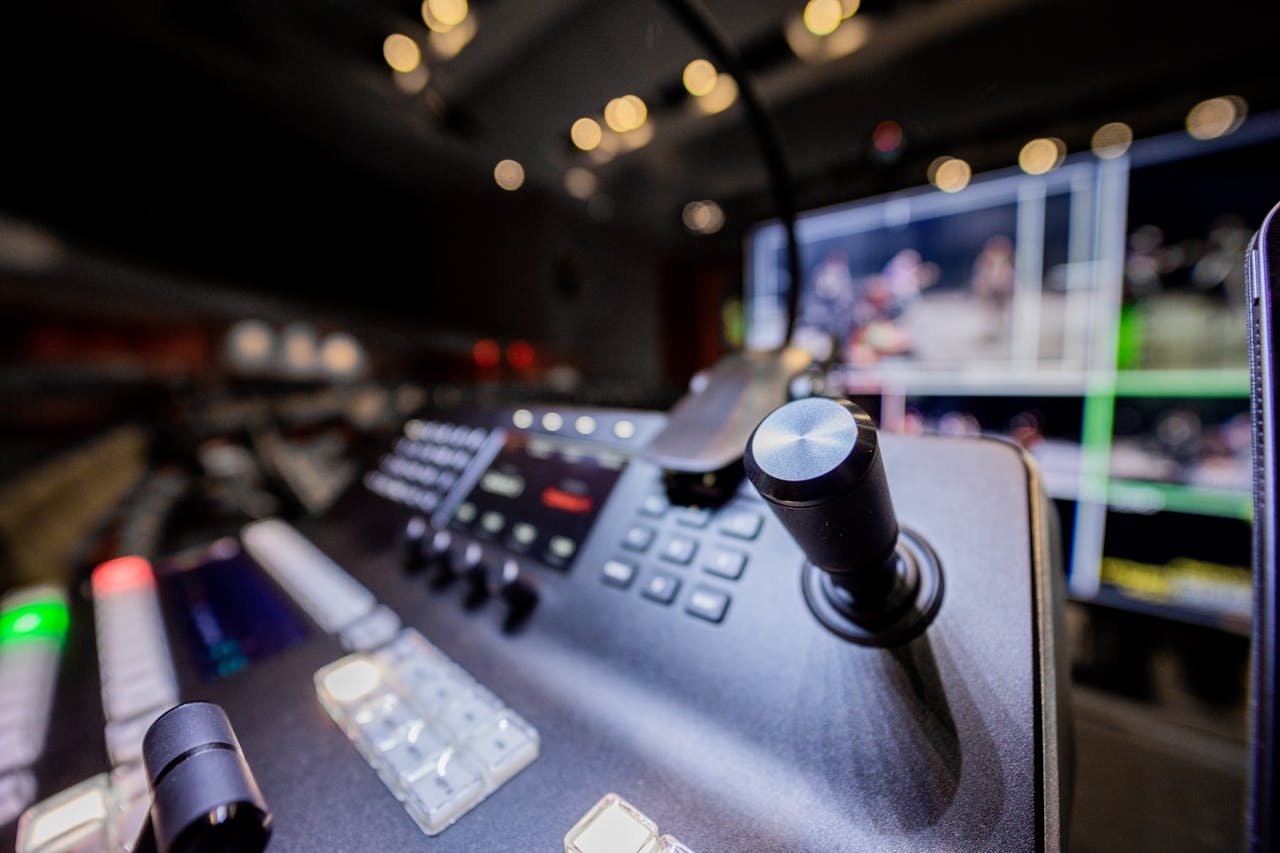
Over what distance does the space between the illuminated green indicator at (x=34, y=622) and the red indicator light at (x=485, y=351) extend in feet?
3.99

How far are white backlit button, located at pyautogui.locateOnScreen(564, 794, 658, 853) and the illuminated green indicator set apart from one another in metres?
0.50

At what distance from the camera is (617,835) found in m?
0.22

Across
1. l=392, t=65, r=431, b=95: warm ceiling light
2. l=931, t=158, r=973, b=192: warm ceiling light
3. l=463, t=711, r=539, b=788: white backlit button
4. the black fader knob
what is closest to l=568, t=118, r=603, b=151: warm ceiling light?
l=392, t=65, r=431, b=95: warm ceiling light

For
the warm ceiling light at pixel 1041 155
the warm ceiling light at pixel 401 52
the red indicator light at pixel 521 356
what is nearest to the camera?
the warm ceiling light at pixel 1041 155

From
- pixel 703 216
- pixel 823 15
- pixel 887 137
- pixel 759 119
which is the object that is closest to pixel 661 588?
pixel 759 119

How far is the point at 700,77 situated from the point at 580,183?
4.46ft

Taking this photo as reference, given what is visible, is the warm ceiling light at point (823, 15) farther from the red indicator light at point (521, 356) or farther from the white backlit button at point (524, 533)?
the white backlit button at point (524, 533)

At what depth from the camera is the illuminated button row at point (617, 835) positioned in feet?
0.71

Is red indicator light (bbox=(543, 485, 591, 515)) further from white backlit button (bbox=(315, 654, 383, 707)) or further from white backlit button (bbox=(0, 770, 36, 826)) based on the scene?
white backlit button (bbox=(0, 770, 36, 826))

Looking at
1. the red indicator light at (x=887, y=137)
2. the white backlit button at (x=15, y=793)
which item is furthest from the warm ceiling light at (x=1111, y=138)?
the white backlit button at (x=15, y=793)

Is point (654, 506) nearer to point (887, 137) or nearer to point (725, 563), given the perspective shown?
point (725, 563)

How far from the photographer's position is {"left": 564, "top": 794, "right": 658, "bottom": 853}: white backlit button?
22 cm

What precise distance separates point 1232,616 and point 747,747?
4.36 ft

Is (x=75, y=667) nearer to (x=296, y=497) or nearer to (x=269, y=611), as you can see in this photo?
(x=269, y=611)
